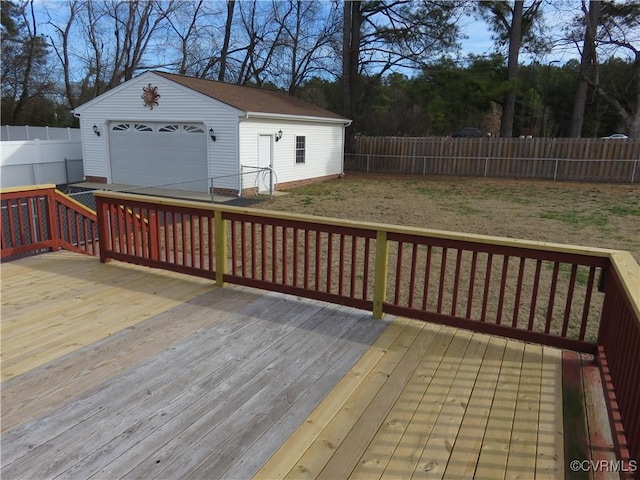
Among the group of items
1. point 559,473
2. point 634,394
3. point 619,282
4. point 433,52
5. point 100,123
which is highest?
point 433,52

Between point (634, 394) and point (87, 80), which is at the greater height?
point (87, 80)

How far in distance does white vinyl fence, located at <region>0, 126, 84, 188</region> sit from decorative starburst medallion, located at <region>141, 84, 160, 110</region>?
4.13m

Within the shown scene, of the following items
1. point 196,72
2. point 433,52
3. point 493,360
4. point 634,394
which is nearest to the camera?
point 634,394

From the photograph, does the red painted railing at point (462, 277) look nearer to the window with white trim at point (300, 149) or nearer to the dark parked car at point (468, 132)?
the window with white trim at point (300, 149)

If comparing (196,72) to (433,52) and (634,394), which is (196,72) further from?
(634,394)

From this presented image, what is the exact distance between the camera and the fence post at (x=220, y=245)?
4.41 m

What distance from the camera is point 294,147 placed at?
16094 millimetres

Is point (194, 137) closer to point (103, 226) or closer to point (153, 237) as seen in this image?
point (103, 226)

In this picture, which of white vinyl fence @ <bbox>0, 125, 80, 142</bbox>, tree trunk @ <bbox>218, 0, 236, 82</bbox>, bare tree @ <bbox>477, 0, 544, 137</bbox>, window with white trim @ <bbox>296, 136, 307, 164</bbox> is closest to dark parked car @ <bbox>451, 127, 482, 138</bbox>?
bare tree @ <bbox>477, 0, 544, 137</bbox>

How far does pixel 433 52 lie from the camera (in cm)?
2089

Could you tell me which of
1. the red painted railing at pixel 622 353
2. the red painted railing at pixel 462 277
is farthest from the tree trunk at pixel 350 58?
the red painted railing at pixel 622 353

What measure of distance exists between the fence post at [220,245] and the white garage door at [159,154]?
9.60 metres

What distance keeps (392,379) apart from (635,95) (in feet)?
79.2

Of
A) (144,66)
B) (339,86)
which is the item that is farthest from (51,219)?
(144,66)
